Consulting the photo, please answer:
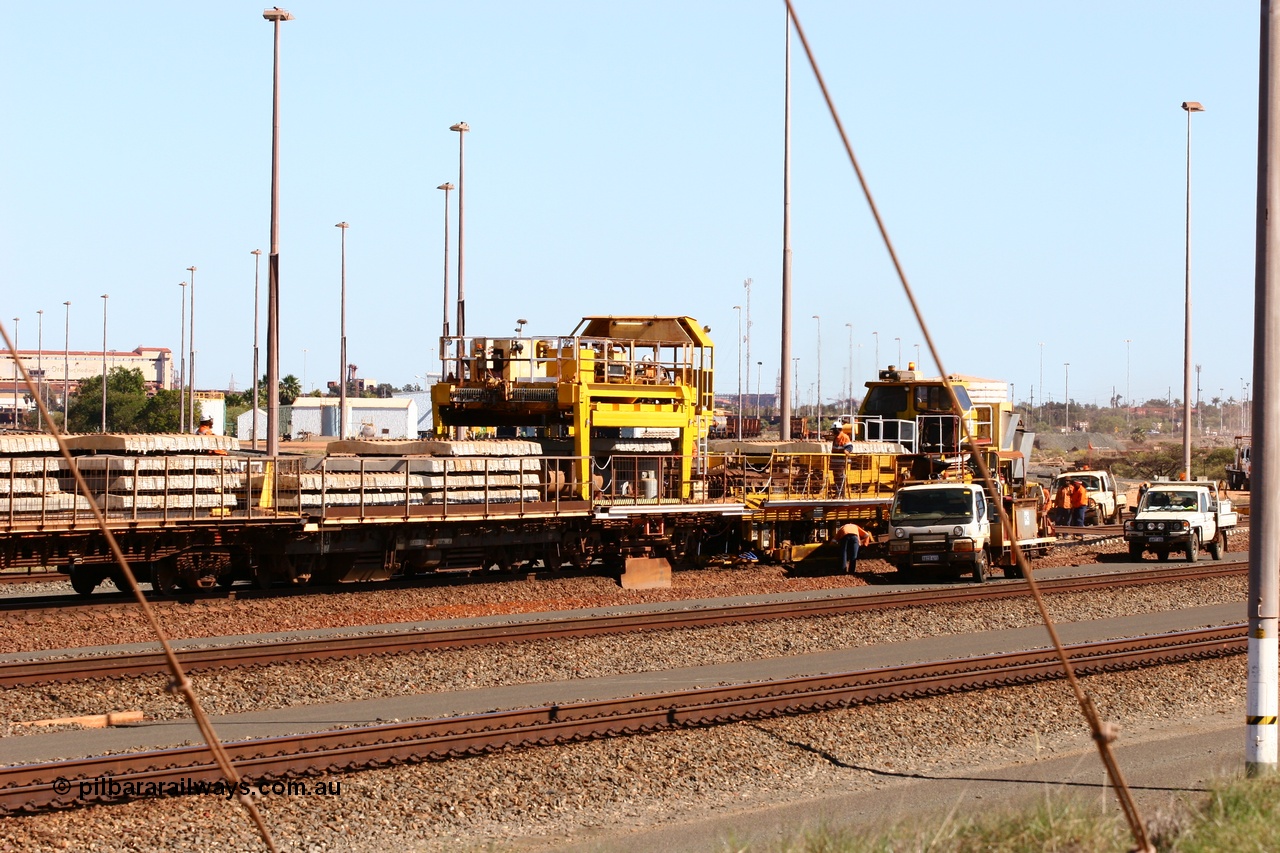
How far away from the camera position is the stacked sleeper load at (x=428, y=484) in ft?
77.3

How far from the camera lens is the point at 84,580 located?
75.5 ft

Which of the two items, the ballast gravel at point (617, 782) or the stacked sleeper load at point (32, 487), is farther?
the stacked sleeper load at point (32, 487)

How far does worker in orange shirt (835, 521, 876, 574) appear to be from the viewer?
3048 cm

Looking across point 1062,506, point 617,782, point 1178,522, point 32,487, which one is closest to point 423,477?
point 32,487

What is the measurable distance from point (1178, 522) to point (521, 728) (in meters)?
24.0

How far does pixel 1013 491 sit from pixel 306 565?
16303 millimetres

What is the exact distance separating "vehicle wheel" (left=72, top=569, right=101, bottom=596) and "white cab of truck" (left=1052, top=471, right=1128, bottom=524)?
32.9 m

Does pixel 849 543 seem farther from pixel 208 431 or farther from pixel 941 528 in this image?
pixel 208 431

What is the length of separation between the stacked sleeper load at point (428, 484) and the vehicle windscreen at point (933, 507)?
745 cm

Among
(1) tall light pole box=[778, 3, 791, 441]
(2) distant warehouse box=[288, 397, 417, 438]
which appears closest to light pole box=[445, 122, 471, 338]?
(1) tall light pole box=[778, 3, 791, 441]

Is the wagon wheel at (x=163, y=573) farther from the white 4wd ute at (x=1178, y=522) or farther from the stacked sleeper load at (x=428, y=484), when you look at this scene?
the white 4wd ute at (x=1178, y=522)

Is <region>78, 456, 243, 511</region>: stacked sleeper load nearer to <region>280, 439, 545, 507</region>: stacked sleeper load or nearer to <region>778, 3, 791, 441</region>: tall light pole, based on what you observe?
<region>280, 439, 545, 507</region>: stacked sleeper load

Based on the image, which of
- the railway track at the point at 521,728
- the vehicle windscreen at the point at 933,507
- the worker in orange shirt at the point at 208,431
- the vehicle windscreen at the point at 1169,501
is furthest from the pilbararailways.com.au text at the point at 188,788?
the vehicle windscreen at the point at 1169,501

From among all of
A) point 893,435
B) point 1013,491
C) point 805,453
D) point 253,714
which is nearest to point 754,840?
point 253,714
